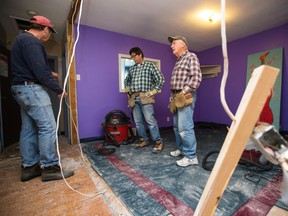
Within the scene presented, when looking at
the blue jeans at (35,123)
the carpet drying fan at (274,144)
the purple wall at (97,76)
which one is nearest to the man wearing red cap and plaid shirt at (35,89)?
the blue jeans at (35,123)

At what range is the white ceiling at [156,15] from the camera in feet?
6.61

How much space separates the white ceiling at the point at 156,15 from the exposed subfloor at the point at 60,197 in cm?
200

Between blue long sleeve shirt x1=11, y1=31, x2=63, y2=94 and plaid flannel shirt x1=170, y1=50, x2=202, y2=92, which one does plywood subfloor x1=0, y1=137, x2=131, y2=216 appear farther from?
plaid flannel shirt x1=170, y1=50, x2=202, y2=92

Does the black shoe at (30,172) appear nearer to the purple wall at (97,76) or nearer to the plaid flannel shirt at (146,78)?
the purple wall at (97,76)

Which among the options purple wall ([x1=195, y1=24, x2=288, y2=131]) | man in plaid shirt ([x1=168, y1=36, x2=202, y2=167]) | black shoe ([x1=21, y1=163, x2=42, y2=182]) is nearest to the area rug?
man in plaid shirt ([x1=168, y1=36, x2=202, y2=167])

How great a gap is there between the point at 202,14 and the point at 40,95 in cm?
237

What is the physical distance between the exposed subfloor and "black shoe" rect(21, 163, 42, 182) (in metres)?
0.04

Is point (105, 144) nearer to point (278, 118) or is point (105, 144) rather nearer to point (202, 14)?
point (202, 14)

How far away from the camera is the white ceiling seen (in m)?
2.02

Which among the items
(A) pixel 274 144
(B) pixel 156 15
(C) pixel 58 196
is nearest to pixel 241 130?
(A) pixel 274 144

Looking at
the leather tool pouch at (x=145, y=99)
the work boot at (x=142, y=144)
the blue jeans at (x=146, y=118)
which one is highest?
the leather tool pouch at (x=145, y=99)

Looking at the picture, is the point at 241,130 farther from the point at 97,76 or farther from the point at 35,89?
the point at 97,76

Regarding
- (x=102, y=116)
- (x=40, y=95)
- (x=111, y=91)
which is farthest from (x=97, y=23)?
(x=40, y=95)

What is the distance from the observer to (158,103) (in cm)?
338
